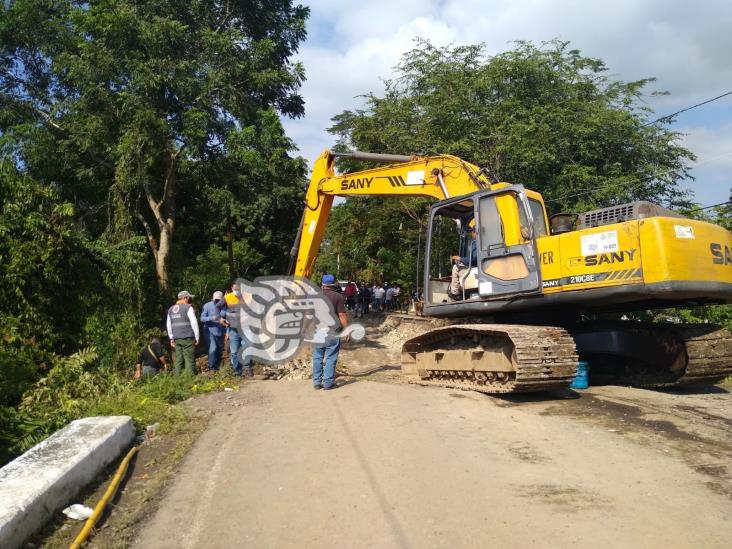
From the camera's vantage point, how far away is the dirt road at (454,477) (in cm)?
377

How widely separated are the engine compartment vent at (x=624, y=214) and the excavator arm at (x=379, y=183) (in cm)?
188

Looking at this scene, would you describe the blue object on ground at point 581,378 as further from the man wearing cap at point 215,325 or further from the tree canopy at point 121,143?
the tree canopy at point 121,143

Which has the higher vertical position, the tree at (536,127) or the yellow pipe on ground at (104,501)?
the tree at (536,127)

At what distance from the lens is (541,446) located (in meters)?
5.62

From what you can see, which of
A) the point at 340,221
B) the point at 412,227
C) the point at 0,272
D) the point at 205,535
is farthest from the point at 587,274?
the point at 340,221

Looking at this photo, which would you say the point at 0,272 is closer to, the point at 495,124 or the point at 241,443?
the point at 241,443

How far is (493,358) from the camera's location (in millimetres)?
8109

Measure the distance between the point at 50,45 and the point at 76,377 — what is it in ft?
34.9

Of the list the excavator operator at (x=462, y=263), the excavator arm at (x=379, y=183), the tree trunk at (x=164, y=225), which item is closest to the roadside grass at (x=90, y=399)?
the excavator arm at (x=379, y=183)

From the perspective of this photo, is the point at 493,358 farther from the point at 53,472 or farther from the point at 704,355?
the point at 53,472

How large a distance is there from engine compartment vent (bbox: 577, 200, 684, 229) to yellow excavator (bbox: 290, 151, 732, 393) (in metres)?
0.02

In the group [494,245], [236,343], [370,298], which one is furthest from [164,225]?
[370,298]

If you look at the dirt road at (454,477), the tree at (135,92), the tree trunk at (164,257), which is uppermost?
the tree at (135,92)

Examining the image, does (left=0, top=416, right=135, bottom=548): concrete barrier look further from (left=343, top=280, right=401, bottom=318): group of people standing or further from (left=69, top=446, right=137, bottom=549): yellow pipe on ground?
(left=343, top=280, right=401, bottom=318): group of people standing
